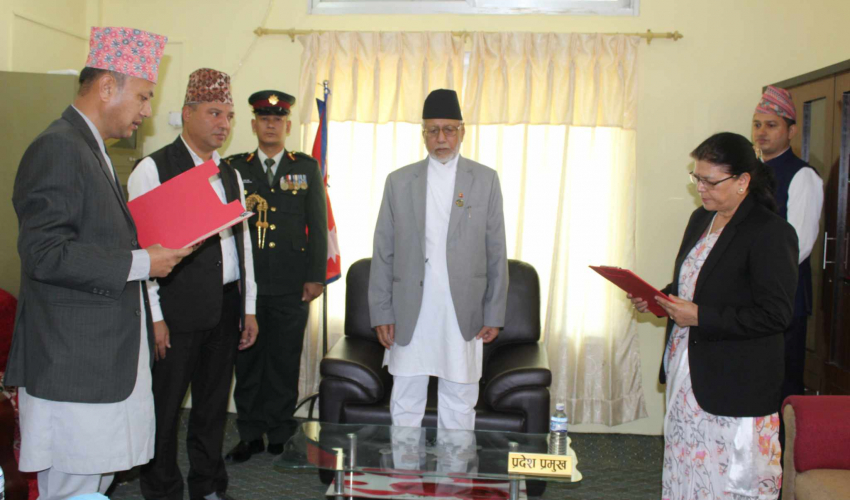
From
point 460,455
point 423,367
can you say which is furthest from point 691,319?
point 423,367

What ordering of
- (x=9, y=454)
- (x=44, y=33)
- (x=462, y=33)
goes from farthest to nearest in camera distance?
(x=462, y=33), (x=44, y=33), (x=9, y=454)

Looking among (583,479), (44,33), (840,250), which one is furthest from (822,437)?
(44,33)

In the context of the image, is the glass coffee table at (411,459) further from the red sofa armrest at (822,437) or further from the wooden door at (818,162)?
the wooden door at (818,162)

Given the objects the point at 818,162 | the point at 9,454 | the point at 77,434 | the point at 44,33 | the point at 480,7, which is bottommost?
the point at 9,454

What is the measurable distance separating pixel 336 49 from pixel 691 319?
8.76ft

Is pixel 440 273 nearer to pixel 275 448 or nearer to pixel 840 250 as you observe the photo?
pixel 275 448

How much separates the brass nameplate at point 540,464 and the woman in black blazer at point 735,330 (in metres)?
0.37

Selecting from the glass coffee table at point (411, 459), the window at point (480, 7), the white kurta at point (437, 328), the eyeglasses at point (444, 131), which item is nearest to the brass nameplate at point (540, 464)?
the glass coffee table at point (411, 459)

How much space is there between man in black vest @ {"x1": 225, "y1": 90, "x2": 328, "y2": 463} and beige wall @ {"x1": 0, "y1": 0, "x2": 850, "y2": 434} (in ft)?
2.17

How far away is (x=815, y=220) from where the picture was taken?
9.78ft

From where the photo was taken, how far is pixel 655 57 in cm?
393

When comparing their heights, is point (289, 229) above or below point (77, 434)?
above

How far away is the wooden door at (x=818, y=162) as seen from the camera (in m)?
3.13

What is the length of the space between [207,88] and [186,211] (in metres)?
1.00
